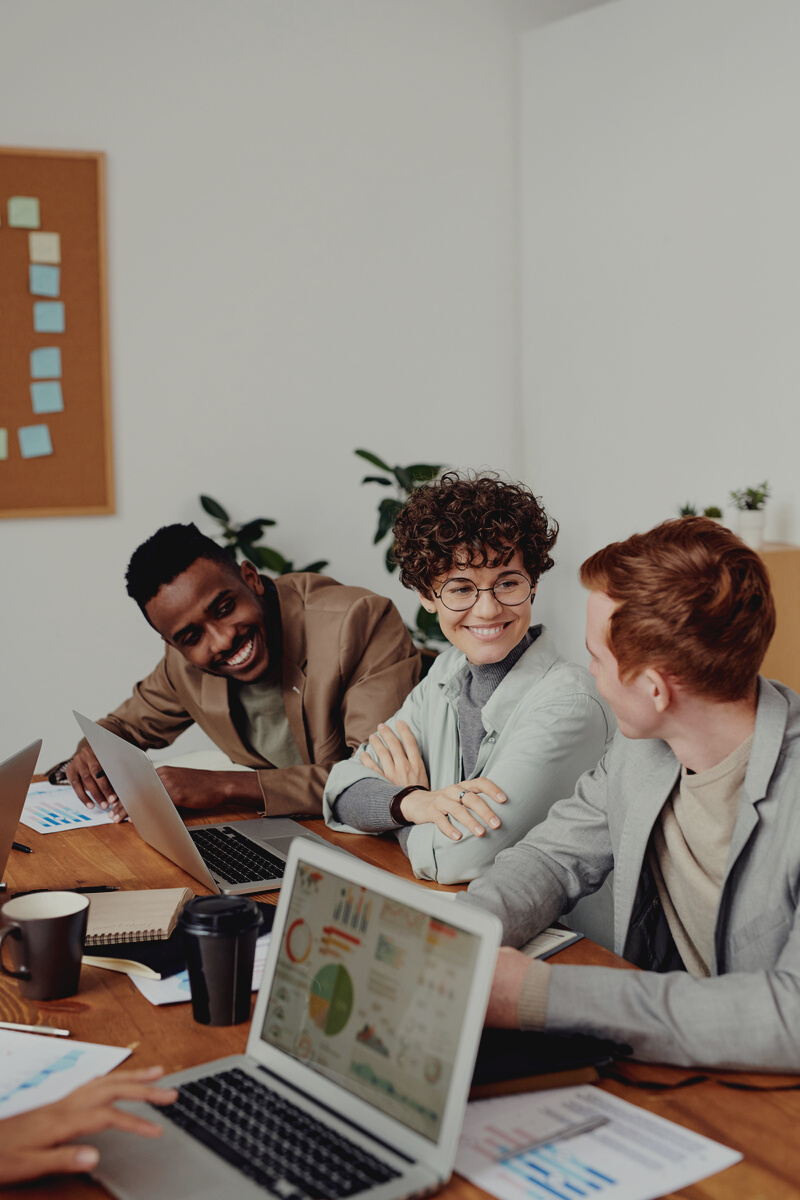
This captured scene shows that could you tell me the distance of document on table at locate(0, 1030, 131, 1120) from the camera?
103cm

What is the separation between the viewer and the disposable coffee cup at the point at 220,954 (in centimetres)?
112

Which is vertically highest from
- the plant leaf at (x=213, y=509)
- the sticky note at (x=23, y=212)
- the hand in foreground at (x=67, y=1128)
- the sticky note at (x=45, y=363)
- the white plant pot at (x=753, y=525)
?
the sticky note at (x=23, y=212)

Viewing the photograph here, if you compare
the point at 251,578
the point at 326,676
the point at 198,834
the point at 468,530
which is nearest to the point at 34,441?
the point at 251,578

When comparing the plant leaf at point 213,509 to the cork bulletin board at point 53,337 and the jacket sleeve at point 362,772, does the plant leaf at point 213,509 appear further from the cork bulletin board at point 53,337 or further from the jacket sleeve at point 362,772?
the jacket sleeve at point 362,772

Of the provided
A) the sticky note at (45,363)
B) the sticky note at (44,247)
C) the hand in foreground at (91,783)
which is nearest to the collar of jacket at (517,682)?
the hand in foreground at (91,783)

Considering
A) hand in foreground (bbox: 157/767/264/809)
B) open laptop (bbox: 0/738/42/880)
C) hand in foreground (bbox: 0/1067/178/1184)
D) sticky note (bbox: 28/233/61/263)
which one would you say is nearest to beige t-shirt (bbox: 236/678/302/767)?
hand in foreground (bbox: 157/767/264/809)

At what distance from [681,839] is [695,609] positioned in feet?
1.07

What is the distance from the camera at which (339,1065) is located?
0.95 meters

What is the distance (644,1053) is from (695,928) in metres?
0.35

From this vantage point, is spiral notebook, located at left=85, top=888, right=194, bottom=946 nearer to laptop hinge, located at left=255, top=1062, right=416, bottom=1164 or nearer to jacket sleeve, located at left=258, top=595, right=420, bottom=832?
laptop hinge, located at left=255, top=1062, right=416, bottom=1164

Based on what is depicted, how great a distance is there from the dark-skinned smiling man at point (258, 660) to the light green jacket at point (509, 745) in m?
0.23

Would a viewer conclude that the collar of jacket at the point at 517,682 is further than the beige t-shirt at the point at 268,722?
No

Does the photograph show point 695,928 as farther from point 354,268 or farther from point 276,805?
point 354,268

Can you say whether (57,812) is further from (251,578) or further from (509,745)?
(509,745)
